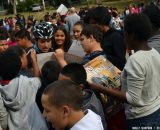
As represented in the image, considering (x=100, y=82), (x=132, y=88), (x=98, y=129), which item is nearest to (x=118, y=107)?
(x=100, y=82)

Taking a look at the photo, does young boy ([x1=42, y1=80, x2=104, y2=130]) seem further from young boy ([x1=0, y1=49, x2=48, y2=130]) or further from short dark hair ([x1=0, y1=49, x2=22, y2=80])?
short dark hair ([x1=0, y1=49, x2=22, y2=80])

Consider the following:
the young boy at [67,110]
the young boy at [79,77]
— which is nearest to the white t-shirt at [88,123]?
the young boy at [67,110]

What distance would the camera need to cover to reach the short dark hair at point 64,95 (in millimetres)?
2926

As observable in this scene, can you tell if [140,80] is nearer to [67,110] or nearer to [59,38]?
[67,110]

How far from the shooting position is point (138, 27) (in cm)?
382

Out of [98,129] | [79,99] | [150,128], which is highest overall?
[79,99]

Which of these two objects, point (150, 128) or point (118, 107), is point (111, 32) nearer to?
point (118, 107)

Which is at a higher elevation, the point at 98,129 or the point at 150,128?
the point at 98,129

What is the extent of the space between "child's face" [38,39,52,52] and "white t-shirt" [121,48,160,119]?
1.80m

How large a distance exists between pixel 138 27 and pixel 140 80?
1.61 feet

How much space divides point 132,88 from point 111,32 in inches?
58.6

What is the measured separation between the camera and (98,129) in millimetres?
2953

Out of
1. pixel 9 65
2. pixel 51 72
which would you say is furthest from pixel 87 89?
pixel 9 65

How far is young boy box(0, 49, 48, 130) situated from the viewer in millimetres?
3996
